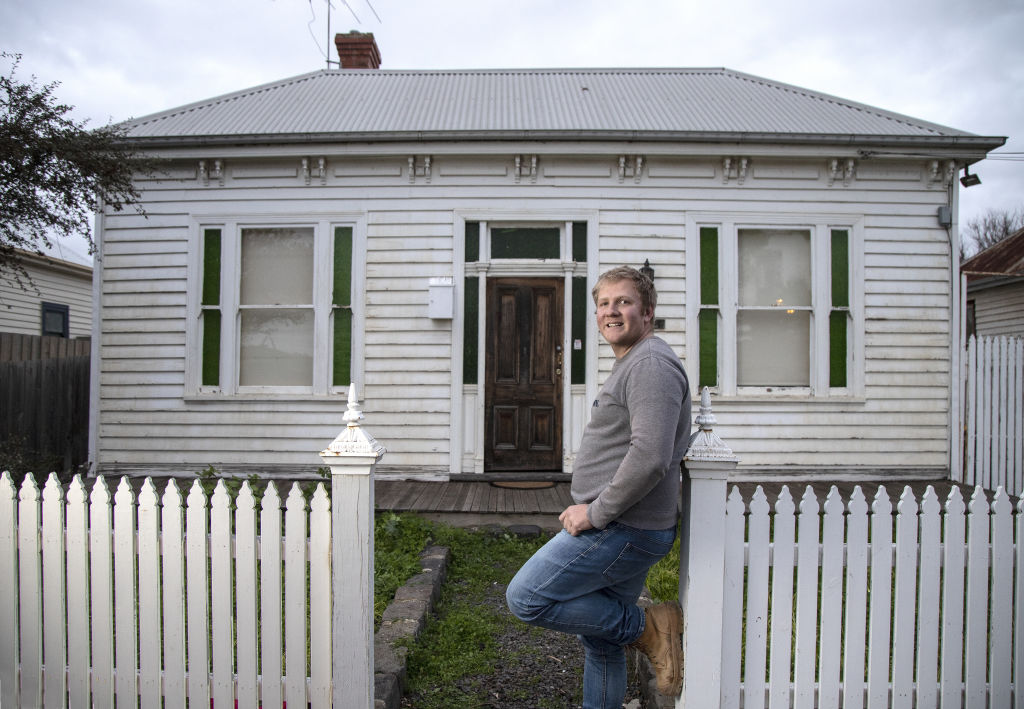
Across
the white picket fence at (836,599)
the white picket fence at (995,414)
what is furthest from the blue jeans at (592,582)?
the white picket fence at (995,414)

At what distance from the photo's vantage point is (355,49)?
1042 cm

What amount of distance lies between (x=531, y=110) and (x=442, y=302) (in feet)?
9.30

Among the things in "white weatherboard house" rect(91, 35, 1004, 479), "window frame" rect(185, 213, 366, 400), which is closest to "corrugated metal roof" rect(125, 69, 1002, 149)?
"white weatherboard house" rect(91, 35, 1004, 479)

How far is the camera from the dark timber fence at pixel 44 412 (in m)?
7.00

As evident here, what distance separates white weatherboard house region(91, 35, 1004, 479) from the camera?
7.00 m

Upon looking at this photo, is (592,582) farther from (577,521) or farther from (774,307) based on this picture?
(774,307)

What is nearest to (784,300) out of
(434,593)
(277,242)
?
(434,593)

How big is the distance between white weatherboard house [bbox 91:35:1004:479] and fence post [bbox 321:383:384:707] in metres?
4.53

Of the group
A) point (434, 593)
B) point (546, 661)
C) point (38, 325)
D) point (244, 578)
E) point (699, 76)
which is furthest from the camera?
point (38, 325)

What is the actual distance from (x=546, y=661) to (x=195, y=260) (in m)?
6.00

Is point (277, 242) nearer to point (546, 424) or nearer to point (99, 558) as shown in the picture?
point (546, 424)

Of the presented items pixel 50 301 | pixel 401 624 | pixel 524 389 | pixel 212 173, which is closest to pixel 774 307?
pixel 524 389

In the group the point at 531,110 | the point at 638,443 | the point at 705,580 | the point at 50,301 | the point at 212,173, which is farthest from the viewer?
the point at 50,301

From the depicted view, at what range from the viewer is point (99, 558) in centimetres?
A: 248
